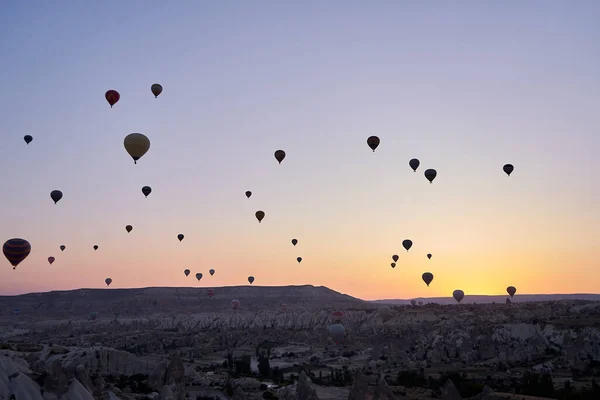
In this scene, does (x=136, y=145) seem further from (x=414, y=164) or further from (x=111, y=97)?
(x=414, y=164)

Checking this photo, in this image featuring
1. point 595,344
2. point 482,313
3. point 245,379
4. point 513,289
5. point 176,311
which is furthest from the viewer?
point 176,311

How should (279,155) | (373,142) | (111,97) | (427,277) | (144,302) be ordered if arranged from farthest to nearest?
(144,302), (427,277), (279,155), (373,142), (111,97)

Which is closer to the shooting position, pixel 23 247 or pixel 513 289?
pixel 23 247

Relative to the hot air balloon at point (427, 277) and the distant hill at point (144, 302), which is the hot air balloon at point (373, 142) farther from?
the distant hill at point (144, 302)

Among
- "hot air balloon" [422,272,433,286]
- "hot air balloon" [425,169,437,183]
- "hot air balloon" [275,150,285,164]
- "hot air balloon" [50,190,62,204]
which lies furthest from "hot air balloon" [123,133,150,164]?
"hot air balloon" [422,272,433,286]

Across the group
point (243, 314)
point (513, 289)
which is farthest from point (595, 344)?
point (243, 314)

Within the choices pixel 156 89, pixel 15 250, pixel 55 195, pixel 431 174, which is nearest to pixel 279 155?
pixel 156 89

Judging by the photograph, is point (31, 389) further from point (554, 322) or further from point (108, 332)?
point (108, 332)

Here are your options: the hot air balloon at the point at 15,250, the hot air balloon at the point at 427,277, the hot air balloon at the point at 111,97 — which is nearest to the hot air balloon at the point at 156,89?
the hot air balloon at the point at 111,97
